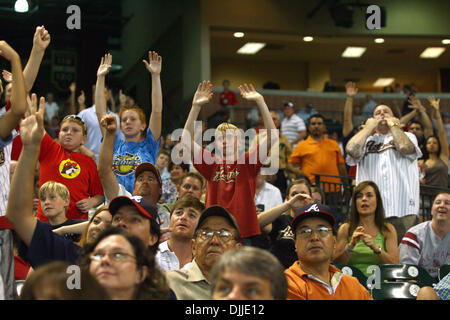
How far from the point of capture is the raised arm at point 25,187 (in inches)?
159

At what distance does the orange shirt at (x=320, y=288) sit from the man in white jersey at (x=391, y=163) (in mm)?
3571

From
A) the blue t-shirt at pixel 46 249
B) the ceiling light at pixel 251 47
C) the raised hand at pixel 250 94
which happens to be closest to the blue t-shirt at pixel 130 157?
the raised hand at pixel 250 94

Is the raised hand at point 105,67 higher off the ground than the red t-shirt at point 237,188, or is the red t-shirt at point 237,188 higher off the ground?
the raised hand at point 105,67

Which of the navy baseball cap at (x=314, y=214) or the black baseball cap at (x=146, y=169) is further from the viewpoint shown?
the black baseball cap at (x=146, y=169)

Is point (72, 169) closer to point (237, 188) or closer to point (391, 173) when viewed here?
point (237, 188)

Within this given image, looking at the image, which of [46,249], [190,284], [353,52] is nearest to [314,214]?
[190,284]

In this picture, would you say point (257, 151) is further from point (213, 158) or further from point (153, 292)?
point (153, 292)

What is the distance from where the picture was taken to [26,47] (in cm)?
2077

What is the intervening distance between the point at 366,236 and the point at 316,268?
1.47 meters

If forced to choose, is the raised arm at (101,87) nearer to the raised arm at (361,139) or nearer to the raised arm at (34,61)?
the raised arm at (34,61)

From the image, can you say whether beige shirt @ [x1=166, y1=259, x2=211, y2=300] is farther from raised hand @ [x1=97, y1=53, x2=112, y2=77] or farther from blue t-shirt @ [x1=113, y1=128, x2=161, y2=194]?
raised hand @ [x1=97, y1=53, x2=112, y2=77]

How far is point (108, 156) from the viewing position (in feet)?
19.0

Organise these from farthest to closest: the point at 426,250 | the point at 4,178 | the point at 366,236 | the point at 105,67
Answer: the point at 105,67 → the point at 426,250 → the point at 366,236 → the point at 4,178
